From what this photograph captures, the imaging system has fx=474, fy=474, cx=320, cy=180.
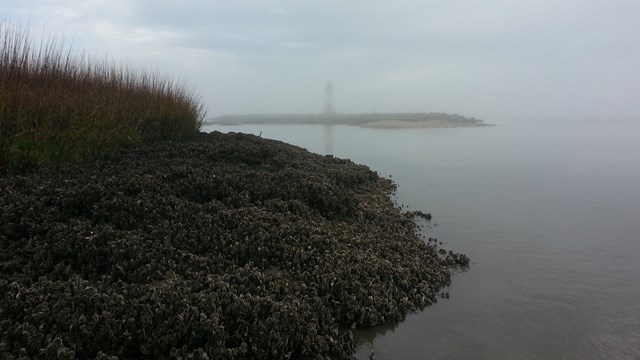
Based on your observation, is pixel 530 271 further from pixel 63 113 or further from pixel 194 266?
pixel 63 113

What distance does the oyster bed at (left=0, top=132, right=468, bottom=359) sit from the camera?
332 centimetres

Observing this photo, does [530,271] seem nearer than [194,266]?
No

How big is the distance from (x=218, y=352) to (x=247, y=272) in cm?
123

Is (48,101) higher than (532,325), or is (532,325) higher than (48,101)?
(48,101)

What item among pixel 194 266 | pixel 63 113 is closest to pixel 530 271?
pixel 194 266

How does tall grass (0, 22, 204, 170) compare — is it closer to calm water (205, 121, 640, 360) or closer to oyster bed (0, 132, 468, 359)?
oyster bed (0, 132, 468, 359)

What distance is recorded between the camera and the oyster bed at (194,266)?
3322mm

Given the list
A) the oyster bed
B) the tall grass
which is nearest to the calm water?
the oyster bed

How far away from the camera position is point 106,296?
11.7 feet

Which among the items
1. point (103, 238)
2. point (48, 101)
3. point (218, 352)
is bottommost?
point (218, 352)

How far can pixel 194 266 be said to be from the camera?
4605 millimetres

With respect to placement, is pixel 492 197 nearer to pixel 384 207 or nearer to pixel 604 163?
pixel 384 207

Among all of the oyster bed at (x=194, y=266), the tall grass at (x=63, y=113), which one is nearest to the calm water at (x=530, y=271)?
the oyster bed at (x=194, y=266)

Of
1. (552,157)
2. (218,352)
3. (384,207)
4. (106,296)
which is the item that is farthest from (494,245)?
(552,157)
